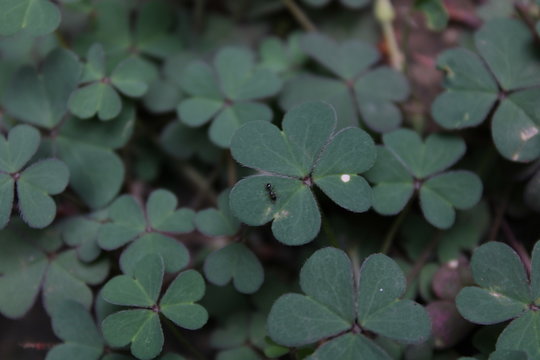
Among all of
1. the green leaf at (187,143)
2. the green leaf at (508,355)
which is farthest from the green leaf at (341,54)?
the green leaf at (508,355)

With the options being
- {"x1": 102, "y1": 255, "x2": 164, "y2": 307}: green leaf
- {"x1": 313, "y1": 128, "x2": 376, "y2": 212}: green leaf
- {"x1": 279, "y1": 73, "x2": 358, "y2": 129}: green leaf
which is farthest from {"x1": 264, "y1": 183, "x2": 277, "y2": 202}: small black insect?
{"x1": 279, "y1": 73, "x2": 358, "y2": 129}: green leaf

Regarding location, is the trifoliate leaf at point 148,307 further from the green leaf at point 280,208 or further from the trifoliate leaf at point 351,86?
the trifoliate leaf at point 351,86

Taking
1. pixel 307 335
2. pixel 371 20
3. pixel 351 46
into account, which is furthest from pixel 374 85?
pixel 307 335

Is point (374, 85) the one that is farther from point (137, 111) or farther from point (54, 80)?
point (54, 80)

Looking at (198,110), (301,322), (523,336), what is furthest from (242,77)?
(523,336)

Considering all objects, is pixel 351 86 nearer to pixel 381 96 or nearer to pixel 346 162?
pixel 381 96
